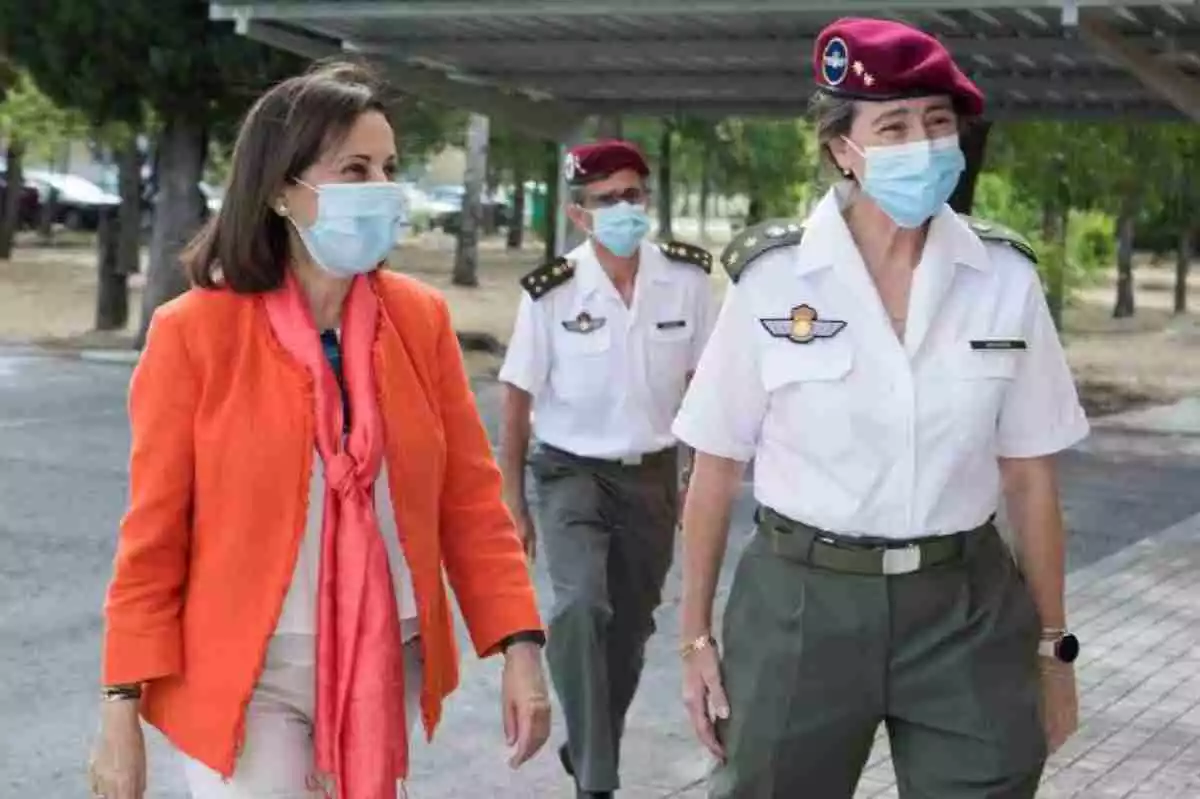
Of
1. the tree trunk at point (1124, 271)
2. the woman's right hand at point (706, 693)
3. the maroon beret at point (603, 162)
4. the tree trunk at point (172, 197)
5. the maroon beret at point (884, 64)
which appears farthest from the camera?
the tree trunk at point (1124, 271)

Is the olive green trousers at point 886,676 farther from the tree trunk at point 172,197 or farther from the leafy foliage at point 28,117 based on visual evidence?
the leafy foliage at point 28,117

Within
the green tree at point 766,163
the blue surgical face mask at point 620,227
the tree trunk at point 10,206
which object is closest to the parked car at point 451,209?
the tree trunk at point 10,206

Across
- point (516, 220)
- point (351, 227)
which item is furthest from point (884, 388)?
point (516, 220)

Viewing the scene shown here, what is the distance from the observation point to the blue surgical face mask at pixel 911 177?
10.7 ft

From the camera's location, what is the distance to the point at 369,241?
10.4 feet

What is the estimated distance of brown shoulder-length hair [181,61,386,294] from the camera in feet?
10.2

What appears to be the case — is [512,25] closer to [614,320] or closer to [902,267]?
[614,320]

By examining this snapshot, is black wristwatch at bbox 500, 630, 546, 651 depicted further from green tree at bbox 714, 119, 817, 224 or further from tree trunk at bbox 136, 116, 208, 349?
green tree at bbox 714, 119, 817, 224

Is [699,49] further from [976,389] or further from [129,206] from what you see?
[976,389]

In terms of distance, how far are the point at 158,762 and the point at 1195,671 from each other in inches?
162

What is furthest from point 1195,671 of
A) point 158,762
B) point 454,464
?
point 454,464

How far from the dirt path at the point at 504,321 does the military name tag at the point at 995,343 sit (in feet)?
41.4

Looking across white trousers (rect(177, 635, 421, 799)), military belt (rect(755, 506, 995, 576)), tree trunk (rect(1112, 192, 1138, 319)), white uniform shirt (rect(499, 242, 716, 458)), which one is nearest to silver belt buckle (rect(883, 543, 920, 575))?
military belt (rect(755, 506, 995, 576))

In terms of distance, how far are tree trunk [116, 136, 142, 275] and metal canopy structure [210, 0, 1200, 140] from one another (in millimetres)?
7372
